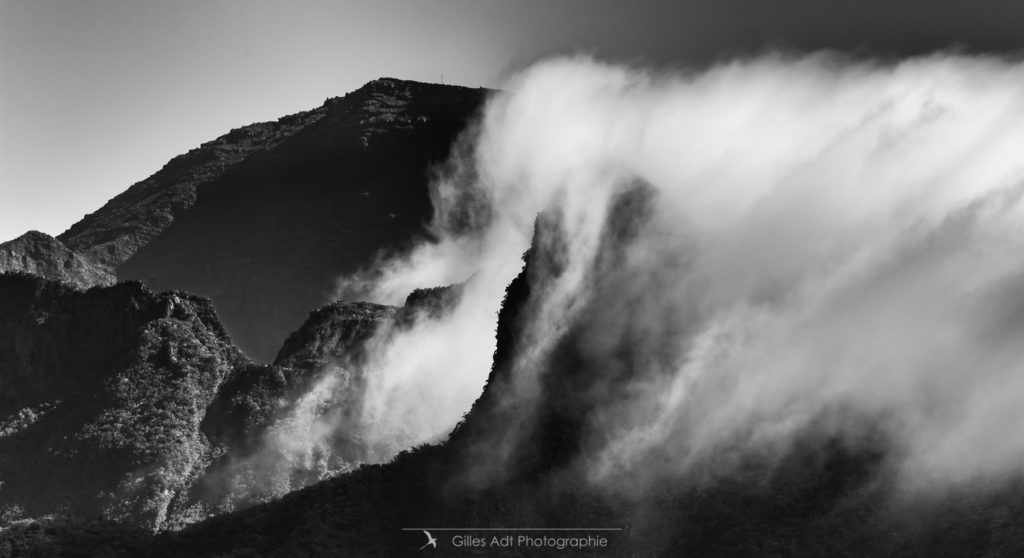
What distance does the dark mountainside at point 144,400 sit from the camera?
9750 centimetres

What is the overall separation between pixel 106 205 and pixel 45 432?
10178cm

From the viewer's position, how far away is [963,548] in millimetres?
48312

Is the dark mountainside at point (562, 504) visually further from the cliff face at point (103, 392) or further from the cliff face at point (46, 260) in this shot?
the cliff face at point (46, 260)

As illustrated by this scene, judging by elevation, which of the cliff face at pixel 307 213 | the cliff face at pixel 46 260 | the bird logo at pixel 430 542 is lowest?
the bird logo at pixel 430 542

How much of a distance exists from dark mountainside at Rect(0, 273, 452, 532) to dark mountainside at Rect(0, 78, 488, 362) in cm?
3516

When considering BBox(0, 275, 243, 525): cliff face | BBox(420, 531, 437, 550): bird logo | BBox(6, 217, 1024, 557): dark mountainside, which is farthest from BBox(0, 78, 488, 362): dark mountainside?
BBox(420, 531, 437, 550): bird logo

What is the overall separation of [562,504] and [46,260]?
10806 centimetres

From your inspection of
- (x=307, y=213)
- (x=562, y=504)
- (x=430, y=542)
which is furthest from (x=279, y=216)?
(x=562, y=504)

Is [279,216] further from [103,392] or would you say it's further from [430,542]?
[430,542]

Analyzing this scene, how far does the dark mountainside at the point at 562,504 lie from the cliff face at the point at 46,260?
3408 inches

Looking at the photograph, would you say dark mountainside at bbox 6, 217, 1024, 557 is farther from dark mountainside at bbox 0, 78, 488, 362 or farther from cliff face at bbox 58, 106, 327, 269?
cliff face at bbox 58, 106, 327, 269

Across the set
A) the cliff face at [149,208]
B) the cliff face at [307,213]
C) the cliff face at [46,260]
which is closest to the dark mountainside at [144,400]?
the cliff face at [46,260]

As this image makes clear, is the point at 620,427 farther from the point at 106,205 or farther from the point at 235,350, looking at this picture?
the point at 106,205

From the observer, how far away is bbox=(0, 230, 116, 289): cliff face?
14525 cm
